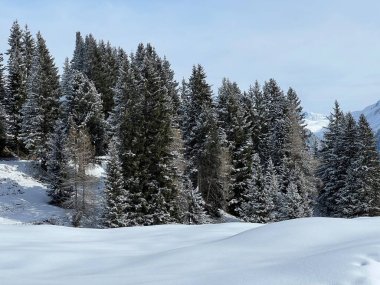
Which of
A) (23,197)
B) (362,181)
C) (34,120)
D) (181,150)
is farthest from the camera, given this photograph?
(34,120)

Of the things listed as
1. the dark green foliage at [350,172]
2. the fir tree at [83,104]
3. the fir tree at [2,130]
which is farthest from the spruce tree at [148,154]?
the fir tree at [2,130]

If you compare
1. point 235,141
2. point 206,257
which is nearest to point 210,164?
point 235,141

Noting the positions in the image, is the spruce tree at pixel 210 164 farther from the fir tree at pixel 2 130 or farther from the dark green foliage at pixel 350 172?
the fir tree at pixel 2 130

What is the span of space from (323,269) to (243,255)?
6.12ft

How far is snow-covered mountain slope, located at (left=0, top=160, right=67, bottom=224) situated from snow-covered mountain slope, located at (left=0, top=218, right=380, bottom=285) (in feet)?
93.9

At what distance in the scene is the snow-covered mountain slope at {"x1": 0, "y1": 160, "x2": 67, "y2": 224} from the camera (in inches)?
1494

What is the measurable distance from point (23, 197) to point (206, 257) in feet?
126

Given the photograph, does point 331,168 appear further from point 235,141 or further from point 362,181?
point 235,141

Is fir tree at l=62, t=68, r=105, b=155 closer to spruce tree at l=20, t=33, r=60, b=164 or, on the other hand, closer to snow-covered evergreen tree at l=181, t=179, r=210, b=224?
spruce tree at l=20, t=33, r=60, b=164

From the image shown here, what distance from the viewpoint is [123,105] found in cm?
4359

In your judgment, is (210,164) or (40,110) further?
(40,110)

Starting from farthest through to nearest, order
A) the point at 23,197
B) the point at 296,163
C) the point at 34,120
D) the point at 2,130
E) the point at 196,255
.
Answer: the point at 2,130, the point at 34,120, the point at 296,163, the point at 23,197, the point at 196,255

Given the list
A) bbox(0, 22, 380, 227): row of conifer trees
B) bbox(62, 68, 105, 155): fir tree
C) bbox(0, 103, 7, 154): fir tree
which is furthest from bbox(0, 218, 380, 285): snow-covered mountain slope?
bbox(0, 103, 7, 154): fir tree

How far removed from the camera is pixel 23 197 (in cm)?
4162
